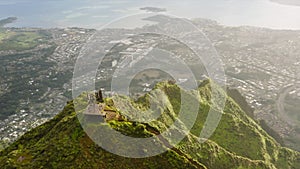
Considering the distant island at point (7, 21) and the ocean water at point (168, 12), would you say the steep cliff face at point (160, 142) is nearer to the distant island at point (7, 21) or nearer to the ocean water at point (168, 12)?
the ocean water at point (168, 12)

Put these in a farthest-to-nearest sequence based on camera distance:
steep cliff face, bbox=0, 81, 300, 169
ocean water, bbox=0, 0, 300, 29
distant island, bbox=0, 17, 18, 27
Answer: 1. distant island, bbox=0, 17, 18, 27
2. ocean water, bbox=0, 0, 300, 29
3. steep cliff face, bbox=0, 81, 300, 169

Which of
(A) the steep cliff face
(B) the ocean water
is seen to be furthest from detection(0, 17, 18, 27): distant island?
(A) the steep cliff face

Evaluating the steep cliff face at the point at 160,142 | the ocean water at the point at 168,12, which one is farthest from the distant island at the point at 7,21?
the steep cliff face at the point at 160,142

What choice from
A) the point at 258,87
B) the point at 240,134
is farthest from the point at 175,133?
the point at 258,87

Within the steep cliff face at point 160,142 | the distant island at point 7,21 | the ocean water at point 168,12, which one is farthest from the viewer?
the distant island at point 7,21

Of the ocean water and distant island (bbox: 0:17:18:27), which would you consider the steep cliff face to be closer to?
the ocean water
